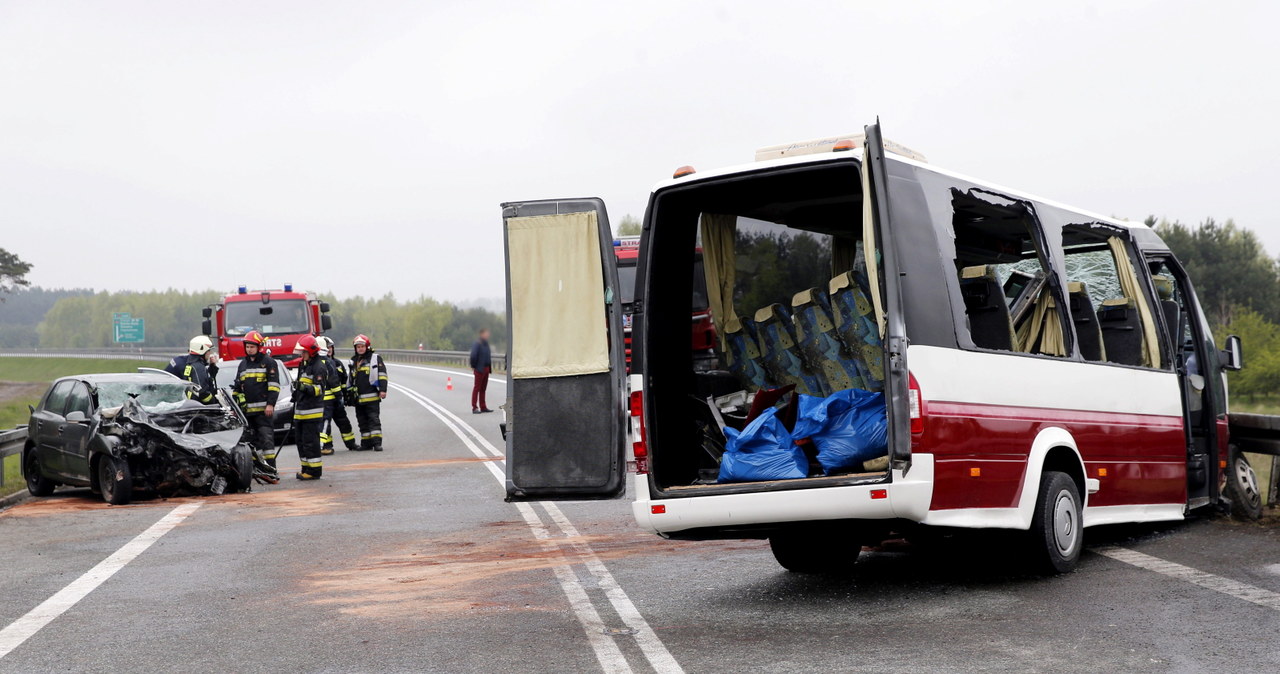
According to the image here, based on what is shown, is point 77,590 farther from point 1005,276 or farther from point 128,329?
point 128,329

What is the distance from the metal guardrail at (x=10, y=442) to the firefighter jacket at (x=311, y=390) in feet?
10.7

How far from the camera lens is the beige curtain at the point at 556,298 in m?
7.11

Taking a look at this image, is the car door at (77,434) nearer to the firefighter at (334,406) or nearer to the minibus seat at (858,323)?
the firefighter at (334,406)

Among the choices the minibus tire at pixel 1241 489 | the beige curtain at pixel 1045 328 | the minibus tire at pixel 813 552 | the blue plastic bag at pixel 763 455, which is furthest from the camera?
the minibus tire at pixel 1241 489

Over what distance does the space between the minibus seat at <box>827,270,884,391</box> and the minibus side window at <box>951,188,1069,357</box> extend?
2.00 ft

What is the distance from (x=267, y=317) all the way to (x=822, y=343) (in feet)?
73.6

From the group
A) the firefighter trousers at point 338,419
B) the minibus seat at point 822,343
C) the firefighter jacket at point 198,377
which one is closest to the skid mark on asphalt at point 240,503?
the firefighter jacket at point 198,377

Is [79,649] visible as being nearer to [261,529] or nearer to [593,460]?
[593,460]

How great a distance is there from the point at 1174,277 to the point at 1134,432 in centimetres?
202

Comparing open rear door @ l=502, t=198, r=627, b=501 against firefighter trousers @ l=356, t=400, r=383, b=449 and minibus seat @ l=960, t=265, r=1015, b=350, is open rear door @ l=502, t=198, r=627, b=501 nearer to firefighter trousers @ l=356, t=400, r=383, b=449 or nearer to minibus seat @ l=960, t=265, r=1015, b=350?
minibus seat @ l=960, t=265, r=1015, b=350

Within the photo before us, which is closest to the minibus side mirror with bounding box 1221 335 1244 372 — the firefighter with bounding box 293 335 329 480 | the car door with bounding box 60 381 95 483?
the firefighter with bounding box 293 335 329 480

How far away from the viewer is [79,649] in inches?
250

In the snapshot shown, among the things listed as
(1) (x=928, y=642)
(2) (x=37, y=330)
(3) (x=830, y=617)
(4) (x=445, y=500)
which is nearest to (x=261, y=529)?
(4) (x=445, y=500)

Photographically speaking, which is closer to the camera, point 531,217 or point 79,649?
point 79,649
